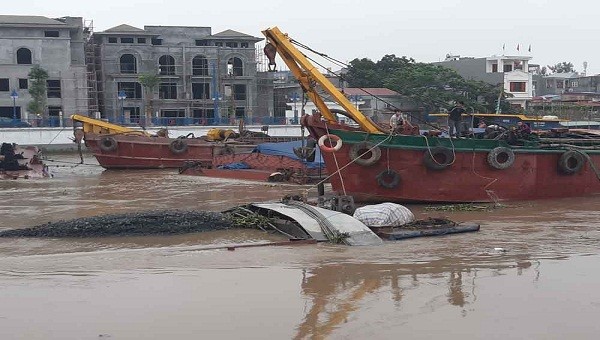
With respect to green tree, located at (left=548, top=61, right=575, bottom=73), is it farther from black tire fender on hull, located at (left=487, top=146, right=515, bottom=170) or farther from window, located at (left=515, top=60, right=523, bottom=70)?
black tire fender on hull, located at (left=487, top=146, right=515, bottom=170)

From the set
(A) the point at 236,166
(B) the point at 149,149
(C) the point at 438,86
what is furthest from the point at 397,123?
(C) the point at 438,86

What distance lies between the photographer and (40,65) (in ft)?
140

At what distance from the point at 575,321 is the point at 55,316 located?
4455mm

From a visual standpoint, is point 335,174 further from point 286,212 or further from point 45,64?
point 45,64

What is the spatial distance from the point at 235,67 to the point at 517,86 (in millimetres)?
21633

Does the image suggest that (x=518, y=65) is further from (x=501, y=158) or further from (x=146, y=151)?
(x=501, y=158)

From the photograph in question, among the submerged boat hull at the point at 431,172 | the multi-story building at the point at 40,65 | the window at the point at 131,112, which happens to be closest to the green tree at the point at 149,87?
the window at the point at 131,112

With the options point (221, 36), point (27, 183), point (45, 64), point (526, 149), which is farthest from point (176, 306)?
point (221, 36)

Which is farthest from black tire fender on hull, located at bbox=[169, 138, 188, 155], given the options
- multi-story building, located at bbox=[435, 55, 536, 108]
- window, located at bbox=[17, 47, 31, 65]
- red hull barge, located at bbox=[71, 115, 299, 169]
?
multi-story building, located at bbox=[435, 55, 536, 108]

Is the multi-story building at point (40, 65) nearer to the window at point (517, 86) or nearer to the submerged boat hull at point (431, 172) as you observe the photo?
the window at point (517, 86)

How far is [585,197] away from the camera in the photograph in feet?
48.4

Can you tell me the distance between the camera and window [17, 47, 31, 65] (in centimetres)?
4292

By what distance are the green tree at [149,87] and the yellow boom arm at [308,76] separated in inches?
1171

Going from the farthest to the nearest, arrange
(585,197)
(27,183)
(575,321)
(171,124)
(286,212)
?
(171,124) < (27,183) < (585,197) < (286,212) < (575,321)
